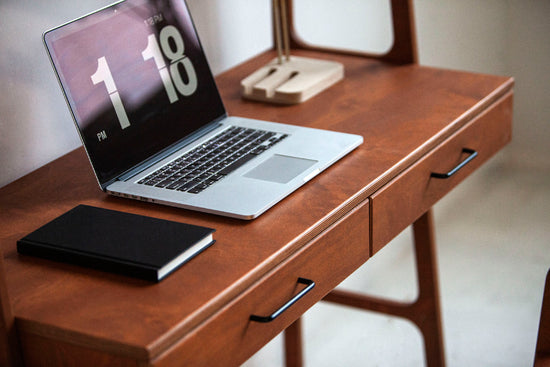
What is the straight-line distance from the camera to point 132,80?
1.21 metres

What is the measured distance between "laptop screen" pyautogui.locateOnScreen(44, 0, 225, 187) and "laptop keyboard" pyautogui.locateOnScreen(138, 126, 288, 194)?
0.14 ft

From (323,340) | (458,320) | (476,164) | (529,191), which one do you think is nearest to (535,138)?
(529,191)

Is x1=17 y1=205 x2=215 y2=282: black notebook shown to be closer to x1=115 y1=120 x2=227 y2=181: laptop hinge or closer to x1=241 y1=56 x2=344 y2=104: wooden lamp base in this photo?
x1=115 y1=120 x2=227 y2=181: laptop hinge

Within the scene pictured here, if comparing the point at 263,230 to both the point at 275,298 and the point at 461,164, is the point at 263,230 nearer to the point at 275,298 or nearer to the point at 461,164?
the point at 275,298

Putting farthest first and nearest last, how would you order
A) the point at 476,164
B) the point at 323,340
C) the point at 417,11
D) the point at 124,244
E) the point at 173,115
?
the point at 417,11 < the point at 323,340 < the point at 476,164 < the point at 173,115 < the point at 124,244

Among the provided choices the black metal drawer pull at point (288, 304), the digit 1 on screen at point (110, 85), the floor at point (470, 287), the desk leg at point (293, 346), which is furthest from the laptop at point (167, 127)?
the floor at point (470, 287)

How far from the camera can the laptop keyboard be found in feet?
3.75

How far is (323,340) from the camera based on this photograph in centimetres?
215

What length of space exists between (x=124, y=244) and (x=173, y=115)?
356 millimetres

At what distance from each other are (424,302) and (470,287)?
1.88 feet

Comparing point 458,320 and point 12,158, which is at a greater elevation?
point 12,158

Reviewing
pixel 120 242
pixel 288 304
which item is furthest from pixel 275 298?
pixel 120 242

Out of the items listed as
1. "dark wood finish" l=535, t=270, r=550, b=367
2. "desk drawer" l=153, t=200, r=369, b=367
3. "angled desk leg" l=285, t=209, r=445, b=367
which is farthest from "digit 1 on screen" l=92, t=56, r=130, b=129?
"angled desk leg" l=285, t=209, r=445, b=367

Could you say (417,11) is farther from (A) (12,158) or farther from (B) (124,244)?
(B) (124,244)
